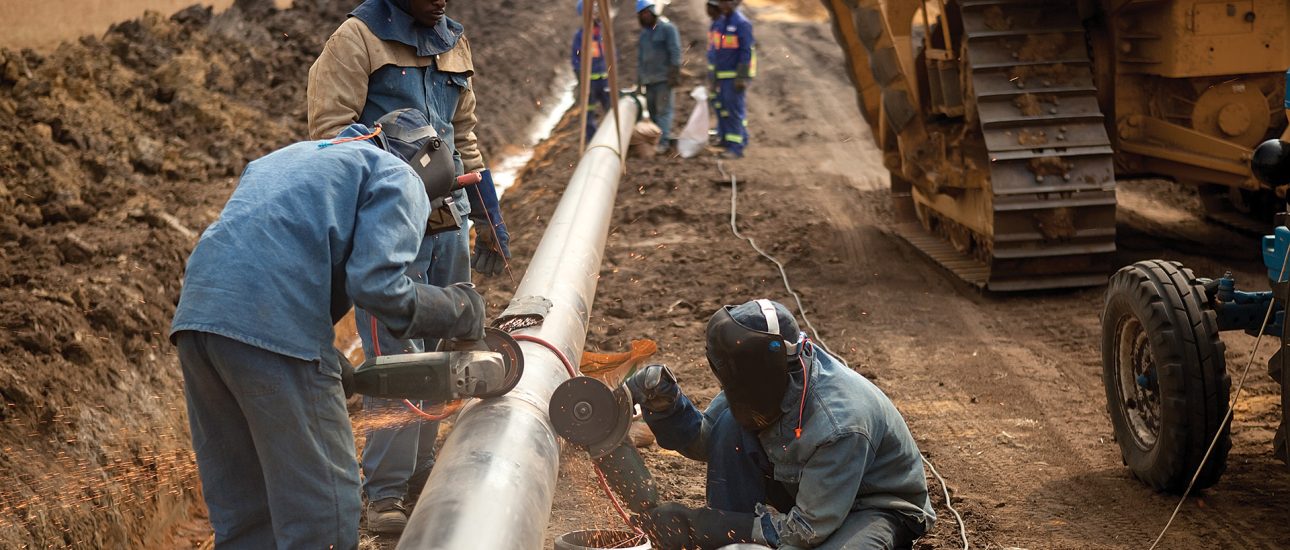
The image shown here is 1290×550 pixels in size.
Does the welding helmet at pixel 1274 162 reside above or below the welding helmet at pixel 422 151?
below

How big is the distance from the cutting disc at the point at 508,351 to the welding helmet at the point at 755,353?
2.25 feet

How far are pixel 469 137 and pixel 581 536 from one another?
6.67ft

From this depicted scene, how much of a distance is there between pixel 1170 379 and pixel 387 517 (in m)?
2.98

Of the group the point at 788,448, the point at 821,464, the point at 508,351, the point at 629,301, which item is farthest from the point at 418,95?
the point at 629,301

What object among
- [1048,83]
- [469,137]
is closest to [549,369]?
[469,137]

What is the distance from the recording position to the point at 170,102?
10.6 meters

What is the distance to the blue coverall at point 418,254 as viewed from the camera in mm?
4629

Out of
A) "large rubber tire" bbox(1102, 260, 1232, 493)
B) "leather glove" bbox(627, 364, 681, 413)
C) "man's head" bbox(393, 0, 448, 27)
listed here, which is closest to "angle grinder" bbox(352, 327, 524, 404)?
"leather glove" bbox(627, 364, 681, 413)

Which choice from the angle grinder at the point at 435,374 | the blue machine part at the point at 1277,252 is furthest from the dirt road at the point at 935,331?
the angle grinder at the point at 435,374

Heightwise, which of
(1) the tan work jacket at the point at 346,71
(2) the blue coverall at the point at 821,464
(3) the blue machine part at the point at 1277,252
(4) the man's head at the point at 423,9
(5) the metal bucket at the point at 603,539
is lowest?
(5) the metal bucket at the point at 603,539

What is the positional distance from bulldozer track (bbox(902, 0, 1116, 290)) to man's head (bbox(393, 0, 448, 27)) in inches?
158

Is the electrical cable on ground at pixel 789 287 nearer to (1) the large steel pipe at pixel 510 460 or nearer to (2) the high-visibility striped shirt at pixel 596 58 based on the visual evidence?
(1) the large steel pipe at pixel 510 460

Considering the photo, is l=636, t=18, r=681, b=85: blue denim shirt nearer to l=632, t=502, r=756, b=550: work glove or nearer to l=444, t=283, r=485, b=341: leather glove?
l=632, t=502, r=756, b=550: work glove

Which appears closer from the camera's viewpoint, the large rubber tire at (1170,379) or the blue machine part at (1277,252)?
the blue machine part at (1277,252)
